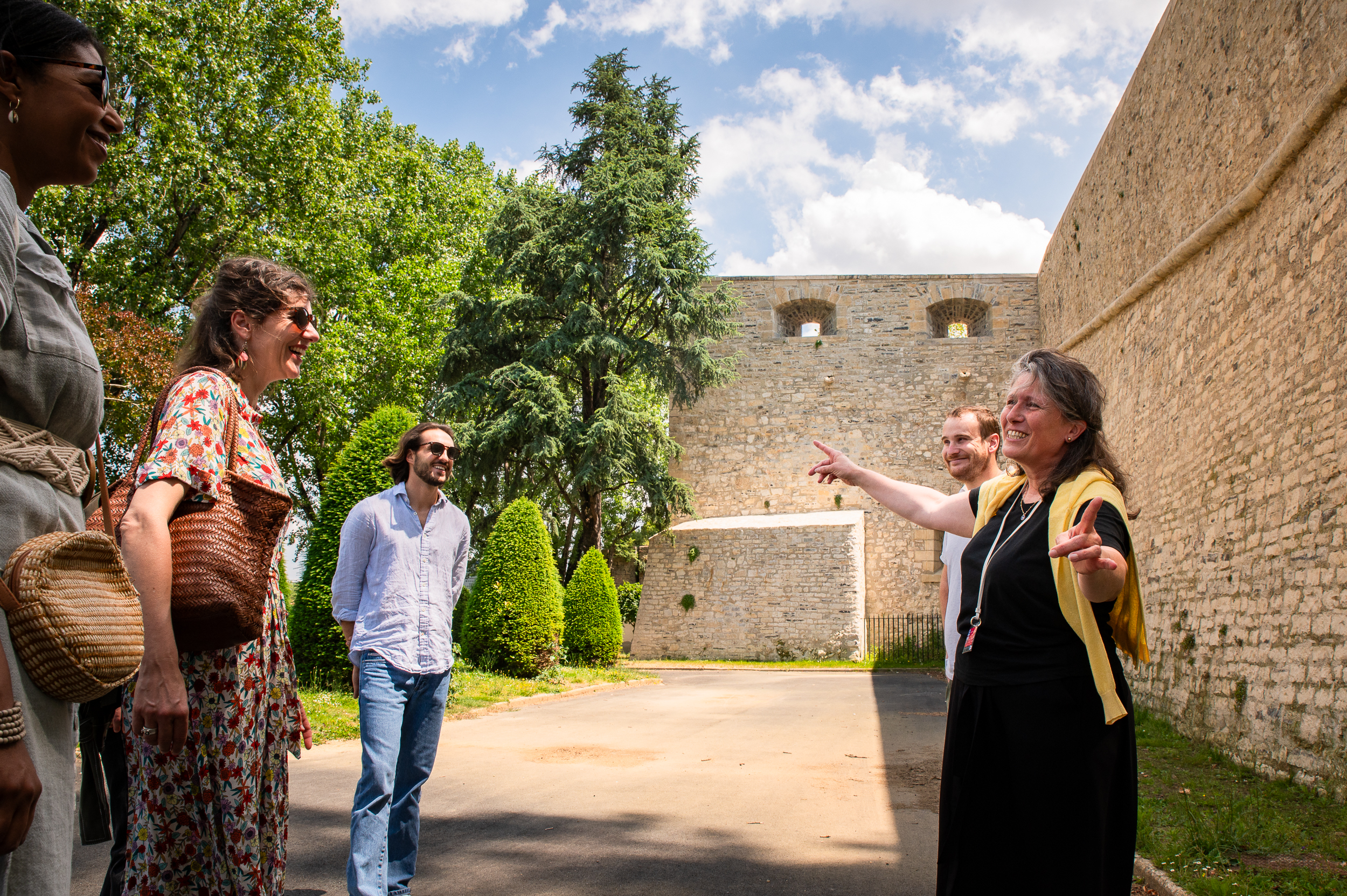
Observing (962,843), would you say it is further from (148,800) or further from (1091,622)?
(148,800)

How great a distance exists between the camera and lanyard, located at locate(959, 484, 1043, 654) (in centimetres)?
234

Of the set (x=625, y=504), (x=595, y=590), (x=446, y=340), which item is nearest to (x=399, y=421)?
(x=595, y=590)

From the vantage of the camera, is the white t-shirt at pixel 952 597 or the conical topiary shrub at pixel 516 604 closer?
the white t-shirt at pixel 952 597

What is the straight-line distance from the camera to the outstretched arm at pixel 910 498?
2947 mm

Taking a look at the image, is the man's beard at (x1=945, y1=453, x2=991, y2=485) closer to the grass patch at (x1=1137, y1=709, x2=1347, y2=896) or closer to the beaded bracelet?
the grass patch at (x1=1137, y1=709, x2=1347, y2=896)

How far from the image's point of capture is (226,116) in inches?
644

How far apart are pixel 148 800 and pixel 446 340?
58.1ft

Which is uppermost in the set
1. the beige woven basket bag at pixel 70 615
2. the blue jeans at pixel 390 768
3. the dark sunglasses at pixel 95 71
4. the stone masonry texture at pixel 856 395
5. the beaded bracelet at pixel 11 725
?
the stone masonry texture at pixel 856 395

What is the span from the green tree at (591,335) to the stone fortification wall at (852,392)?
6.64 ft

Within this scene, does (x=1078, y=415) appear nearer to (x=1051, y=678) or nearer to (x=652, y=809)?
(x=1051, y=678)

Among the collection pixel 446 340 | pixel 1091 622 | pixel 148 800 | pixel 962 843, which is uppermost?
pixel 446 340

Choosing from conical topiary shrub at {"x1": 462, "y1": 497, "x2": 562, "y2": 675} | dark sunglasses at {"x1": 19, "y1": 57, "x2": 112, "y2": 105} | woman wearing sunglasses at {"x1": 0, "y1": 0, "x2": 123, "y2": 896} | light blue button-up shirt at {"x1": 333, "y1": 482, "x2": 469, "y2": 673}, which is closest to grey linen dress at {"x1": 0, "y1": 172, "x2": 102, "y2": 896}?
woman wearing sunglasses at {"x1": 0, "y1": 0, "x2": 123, "y2": 896}

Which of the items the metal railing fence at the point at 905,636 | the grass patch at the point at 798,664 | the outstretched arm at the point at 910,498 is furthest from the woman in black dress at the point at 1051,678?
the metal railing fence at the point at 905,636

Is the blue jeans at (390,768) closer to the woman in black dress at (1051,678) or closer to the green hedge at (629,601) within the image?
the woman in black dress at (1051,678)
